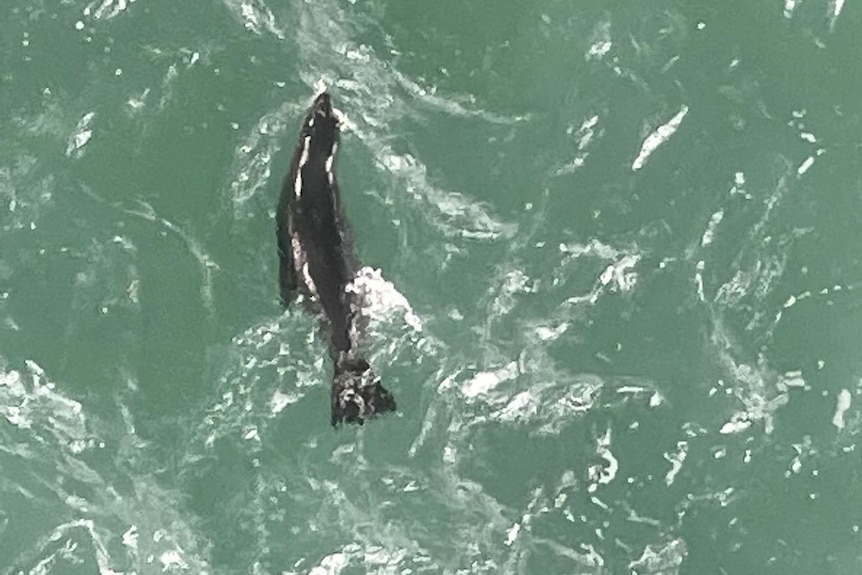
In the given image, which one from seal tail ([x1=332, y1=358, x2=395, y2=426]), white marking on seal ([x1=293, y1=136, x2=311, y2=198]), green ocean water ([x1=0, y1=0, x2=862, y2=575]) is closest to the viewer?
white marking on seal ([x1=293, y1=136, x2=311, y2=198])

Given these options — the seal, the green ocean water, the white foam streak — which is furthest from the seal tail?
the white foam streak

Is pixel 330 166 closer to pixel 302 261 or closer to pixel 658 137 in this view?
pixel 302 261

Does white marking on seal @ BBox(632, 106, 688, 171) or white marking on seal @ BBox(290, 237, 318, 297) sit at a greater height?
white marking on seal @ BBox(632, 106, 688, 171)

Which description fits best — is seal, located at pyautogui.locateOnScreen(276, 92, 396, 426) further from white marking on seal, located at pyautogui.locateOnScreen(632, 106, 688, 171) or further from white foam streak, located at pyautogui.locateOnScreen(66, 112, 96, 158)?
white marking on seal, located at pyautogui.locateOnScreen(632, 106, 688, 171)

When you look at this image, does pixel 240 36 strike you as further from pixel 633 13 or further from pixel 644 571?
pixel 644 571

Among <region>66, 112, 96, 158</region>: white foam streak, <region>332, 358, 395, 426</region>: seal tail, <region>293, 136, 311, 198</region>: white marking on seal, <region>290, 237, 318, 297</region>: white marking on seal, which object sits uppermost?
<region>66, 112, 96, 158</region>: white foam streak

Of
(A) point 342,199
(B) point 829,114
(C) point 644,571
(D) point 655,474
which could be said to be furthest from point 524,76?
(C) point 644,571

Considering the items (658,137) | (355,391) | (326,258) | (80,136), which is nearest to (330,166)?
(326,258)
